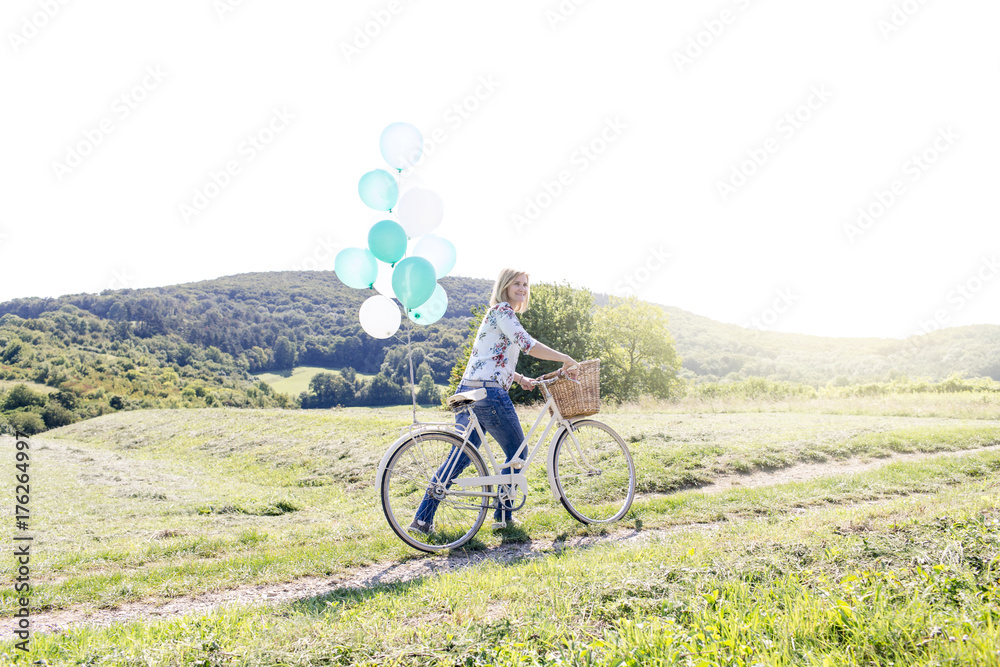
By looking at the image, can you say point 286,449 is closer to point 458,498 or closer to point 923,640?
point 458,498

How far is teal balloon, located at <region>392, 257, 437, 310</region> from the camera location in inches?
290

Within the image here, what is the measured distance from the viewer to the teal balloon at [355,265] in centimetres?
793

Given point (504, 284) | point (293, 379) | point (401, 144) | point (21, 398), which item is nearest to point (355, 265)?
point (401, 144)

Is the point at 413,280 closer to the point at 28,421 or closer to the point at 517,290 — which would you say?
the point at 517,290

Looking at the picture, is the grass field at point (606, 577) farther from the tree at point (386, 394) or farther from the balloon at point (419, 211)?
the tree at point (386, 394)

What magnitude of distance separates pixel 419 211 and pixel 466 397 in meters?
3.97

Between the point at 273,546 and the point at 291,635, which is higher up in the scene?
the point at 291,635

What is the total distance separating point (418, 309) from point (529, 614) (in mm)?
6020

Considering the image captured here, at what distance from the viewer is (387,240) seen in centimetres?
752

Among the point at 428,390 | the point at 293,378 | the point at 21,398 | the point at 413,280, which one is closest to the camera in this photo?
the point at 413,280

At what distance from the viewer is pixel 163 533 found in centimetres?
638

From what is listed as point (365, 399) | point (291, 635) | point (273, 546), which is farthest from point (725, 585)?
point (365, 399)

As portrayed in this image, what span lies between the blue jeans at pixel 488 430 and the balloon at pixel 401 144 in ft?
14.1

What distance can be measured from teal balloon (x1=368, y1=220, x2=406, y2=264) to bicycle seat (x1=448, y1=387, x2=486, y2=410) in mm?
3542
